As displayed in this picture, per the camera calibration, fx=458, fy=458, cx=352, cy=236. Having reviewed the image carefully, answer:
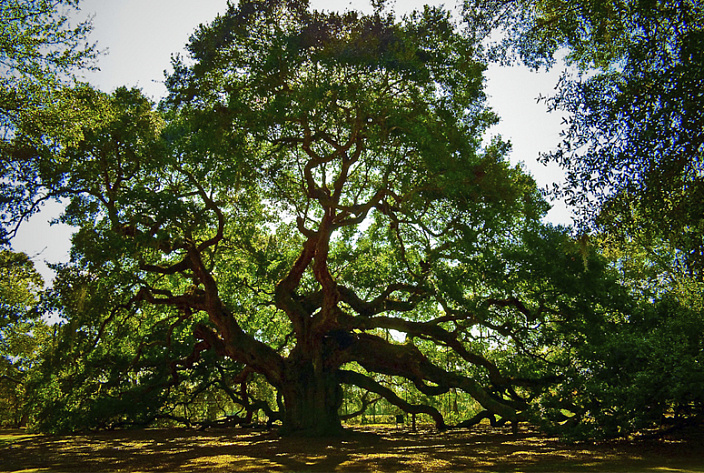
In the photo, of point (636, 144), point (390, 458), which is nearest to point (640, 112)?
point (636, 144)

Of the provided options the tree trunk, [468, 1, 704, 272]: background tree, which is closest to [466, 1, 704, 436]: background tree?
[468, 1, 704, 272]: background tree

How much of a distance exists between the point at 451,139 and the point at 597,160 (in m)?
3.54

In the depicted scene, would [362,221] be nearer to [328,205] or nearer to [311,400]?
[328,205]

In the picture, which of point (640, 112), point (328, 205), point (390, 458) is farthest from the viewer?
point (328, 205)

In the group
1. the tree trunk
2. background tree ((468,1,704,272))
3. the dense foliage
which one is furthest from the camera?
the tree trunk

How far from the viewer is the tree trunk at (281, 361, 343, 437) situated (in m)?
12.5

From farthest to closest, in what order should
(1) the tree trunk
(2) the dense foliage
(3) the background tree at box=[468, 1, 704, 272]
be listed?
1. (1) the tree trunk
2. (2) the dense foliage
3. (3) the background tree at box=[468, 1, 704, 272]

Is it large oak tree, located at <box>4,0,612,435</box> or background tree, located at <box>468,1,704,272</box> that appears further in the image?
large oak tree, located at <box>4,0,612,435</box>

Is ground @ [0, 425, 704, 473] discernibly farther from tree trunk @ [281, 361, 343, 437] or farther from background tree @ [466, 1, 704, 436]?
tree trunk @ [281, 361, 343, 437]

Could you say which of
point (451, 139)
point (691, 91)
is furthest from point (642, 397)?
point (451, 139)

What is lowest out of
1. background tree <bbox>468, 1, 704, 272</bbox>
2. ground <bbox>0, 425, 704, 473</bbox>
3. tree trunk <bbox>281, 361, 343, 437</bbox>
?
ground <bbox>0, 425, 704, 473</bbox>

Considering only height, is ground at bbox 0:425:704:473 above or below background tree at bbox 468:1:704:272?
below

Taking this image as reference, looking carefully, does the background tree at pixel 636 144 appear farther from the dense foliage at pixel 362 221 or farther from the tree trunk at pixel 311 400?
the tree trunk at pixel 311 400

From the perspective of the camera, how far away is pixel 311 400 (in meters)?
12.7
